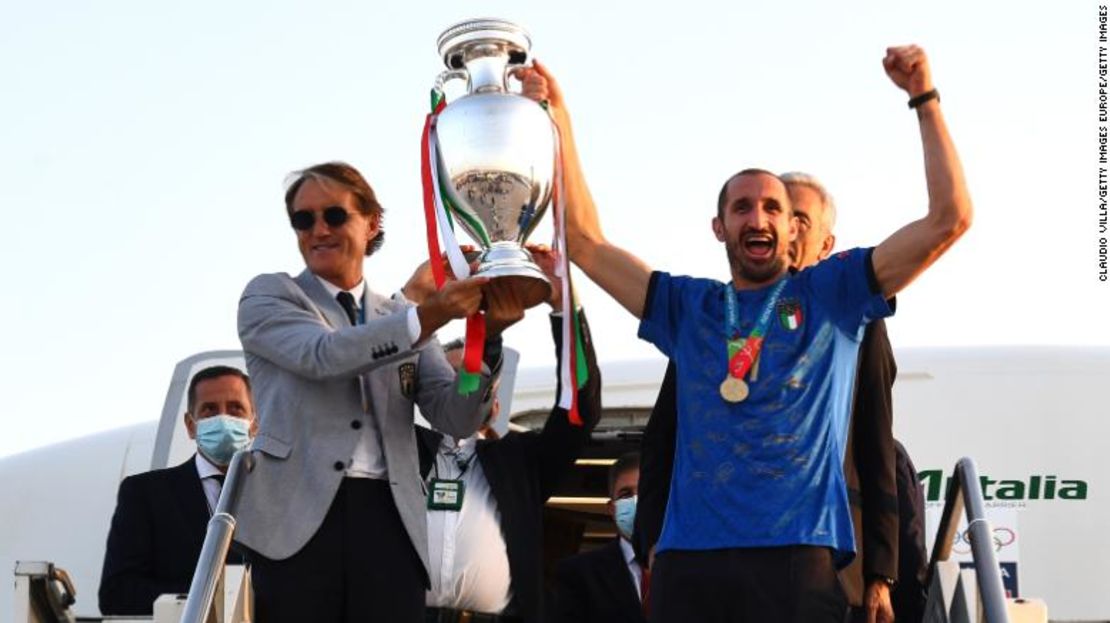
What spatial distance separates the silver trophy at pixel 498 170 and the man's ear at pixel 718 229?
61cm

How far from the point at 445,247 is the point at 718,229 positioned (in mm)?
956

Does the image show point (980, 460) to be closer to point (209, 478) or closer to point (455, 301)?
point (209, 478)

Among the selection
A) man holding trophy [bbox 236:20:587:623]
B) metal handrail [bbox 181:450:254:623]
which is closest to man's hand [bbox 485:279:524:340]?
man holding trophy [bbox 236:20:587:623]

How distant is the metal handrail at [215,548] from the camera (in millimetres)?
5301

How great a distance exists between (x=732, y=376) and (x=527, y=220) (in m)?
0.77

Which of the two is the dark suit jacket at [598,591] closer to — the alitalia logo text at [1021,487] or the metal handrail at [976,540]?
the metal handrail at [976,540]

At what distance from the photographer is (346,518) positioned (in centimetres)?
558

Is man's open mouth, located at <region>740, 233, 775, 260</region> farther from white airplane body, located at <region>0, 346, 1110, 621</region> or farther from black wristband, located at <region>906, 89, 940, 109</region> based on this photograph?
white airplane body, located at <region>0, 346, 1110, 621</region>

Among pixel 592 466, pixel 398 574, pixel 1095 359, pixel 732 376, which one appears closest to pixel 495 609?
pixel 398 574

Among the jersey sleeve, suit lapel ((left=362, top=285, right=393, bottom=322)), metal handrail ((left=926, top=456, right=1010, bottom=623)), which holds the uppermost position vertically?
suit lapel ((left=362, top=285, right=393, bottom=322))

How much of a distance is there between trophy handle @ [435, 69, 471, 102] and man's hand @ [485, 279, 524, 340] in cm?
78

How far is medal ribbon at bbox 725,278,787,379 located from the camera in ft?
18.1

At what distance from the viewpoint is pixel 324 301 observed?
5.97 metres

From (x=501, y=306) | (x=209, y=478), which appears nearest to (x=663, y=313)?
(x=501, y=306)
